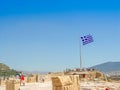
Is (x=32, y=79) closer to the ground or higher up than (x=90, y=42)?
closer to the ground

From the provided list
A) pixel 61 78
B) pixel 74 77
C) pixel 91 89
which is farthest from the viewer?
pixel 91 89

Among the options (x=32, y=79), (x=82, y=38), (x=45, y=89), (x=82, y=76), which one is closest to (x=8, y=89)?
(x=45, y=89)

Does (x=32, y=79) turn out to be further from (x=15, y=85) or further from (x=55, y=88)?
(x=55, y=88)

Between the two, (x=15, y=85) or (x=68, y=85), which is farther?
(x=15, y=85)

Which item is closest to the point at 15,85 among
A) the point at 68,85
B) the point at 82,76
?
the point at 68,85

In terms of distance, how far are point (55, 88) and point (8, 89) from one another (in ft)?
26.1

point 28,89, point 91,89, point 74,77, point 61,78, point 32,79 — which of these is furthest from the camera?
point 32,79

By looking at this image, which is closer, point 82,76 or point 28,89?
point 28,89

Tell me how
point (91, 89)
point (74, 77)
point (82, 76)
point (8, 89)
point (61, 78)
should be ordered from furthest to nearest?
point (82, 76) → point (91, 89) → point (8, 89) → point (74, 77) → point (61, 78)

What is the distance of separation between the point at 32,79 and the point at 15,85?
22.4m

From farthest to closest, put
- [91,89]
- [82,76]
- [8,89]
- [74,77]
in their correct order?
[82,76] < [91,89] < [8,89] < [74,77]

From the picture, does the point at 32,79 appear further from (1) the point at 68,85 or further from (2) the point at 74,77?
(1) the point at 68,85

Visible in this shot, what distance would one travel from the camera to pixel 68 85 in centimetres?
981

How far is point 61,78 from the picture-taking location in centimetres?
956
